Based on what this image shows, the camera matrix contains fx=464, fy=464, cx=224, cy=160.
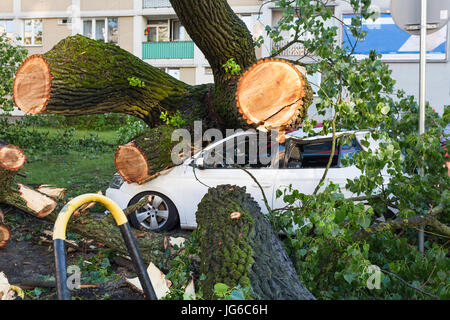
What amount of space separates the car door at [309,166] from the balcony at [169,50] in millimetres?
22380

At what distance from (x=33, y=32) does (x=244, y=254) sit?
102ft

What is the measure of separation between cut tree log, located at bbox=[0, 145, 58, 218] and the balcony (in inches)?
910

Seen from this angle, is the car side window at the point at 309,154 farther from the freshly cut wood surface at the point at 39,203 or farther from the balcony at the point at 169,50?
the balcony at the point at 169,50

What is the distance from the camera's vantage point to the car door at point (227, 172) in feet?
18.7

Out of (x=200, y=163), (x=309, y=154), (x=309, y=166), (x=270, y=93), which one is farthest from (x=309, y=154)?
(x=270, y=93)

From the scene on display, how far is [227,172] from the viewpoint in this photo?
5816 millimetres

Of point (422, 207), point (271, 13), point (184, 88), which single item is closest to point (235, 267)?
point (422, 207)

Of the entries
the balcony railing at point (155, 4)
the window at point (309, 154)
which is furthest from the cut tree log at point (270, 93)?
the balcony railing at point (155, 4)

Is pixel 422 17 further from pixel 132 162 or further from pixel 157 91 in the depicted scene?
pixel 132 162

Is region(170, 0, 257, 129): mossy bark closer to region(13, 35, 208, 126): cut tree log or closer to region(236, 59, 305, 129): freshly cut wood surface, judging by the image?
region(13, 35, 208, 126): cut tree log

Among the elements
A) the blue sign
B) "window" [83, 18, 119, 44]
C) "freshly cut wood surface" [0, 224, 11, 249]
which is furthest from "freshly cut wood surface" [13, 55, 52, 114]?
"window" [83, 18, 119, 44]

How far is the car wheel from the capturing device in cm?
598

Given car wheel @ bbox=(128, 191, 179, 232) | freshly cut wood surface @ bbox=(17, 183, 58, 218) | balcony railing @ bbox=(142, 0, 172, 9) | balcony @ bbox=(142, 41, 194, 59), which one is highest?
balcony railing @ bbox=(142, 0, 172, 9)

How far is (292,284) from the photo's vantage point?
8.29 ft
